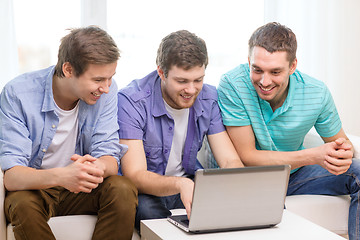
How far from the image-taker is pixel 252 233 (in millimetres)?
1791

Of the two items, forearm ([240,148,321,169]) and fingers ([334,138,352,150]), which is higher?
fingers ([334,138,352,150])

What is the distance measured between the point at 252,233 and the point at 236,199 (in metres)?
0.14

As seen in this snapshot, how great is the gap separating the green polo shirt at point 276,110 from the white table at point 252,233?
670 mm

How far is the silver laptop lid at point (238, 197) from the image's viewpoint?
5.59 feet

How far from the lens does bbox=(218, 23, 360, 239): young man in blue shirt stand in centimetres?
239

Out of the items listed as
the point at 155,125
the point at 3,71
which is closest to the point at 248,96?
the point at 155,125

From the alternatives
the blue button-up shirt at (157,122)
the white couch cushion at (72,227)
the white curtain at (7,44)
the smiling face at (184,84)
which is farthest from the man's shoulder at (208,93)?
the white curtain at (7,44)

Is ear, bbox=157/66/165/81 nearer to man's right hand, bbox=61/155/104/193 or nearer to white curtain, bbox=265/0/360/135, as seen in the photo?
man's right hand, bbox=61/155/104/193

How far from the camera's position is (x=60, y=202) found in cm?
219

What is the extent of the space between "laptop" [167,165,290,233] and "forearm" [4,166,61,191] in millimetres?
467

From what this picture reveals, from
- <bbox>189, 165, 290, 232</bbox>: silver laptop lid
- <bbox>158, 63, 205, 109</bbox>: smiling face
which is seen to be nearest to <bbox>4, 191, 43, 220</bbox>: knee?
<bbox>189, 165, 290, 232</bbox>: silver laptop lid

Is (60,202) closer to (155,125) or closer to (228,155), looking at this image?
(155,125)

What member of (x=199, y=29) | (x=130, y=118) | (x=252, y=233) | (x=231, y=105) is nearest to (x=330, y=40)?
(x=199, y=29)

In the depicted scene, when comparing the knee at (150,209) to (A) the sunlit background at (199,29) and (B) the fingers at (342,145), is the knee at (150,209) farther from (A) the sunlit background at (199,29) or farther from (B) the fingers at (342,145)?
(A) the sunlit background at (199,29)
